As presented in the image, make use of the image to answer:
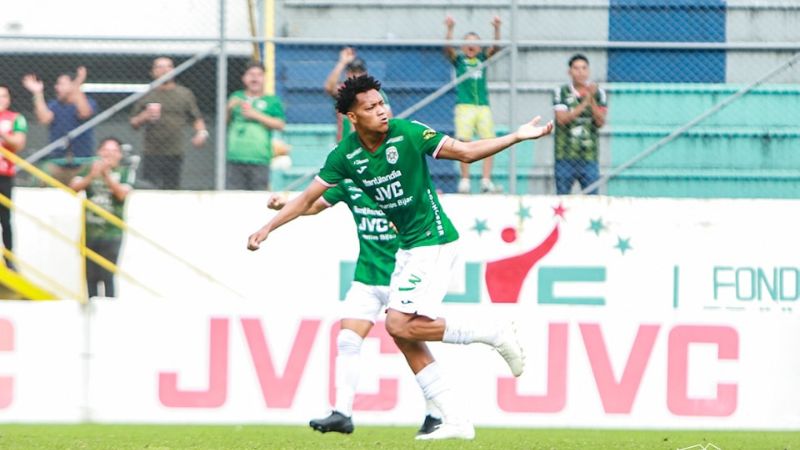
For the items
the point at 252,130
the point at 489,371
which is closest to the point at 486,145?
the point at 489,371

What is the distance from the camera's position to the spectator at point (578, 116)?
46.2ft

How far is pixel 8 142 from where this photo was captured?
14.1 meters

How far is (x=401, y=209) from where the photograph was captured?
8812mm

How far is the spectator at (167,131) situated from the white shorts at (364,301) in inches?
189

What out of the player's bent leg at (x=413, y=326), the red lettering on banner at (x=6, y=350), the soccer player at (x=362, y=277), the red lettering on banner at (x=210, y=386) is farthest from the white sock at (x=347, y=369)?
the red lettering on banner at (x=6, y=350)

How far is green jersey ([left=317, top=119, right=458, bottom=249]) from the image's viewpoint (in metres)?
8.62

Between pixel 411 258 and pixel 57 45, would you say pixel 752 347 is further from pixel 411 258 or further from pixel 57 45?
pixel 57 45

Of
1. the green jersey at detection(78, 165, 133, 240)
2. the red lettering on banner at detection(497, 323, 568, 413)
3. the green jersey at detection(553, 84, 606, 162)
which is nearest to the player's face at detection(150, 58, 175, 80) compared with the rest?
the green jersey at detection(78, 165, 133, 240)

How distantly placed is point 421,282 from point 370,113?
100 centimetres

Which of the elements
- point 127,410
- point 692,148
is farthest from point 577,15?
point 127,410

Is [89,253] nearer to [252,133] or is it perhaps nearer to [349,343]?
[252,133]

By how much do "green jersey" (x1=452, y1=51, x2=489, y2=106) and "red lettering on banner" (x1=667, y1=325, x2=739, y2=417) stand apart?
13.2 ft

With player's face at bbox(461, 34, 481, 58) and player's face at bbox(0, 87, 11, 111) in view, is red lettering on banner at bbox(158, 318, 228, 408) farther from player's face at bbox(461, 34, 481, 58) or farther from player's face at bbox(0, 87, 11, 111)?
player's face at bbox(461, 34, 481, 58)

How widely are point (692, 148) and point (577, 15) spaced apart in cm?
164
